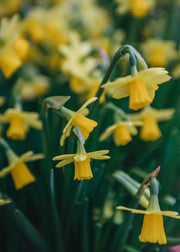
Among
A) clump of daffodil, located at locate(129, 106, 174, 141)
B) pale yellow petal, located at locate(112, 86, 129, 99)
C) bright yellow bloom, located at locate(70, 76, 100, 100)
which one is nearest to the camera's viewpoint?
pale yellow petal, located at locate(112, 86, 129, 99)

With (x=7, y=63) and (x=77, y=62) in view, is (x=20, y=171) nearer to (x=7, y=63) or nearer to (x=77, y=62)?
(x=7, y=63)

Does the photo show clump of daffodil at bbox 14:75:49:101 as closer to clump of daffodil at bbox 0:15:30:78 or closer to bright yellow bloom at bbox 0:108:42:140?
clump of daffodil at bbox 0:15:30:78

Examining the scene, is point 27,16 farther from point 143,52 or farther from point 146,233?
point 146,233

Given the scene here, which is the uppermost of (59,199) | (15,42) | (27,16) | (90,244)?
A: (27,16)

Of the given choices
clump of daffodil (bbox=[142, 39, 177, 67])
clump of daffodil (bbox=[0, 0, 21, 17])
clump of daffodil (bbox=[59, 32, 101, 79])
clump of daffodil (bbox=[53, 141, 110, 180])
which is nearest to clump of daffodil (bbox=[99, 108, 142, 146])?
clump of daffodil (bbox=[53, 141, 110, 180])

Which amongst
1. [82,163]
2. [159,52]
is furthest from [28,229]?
[159,52]

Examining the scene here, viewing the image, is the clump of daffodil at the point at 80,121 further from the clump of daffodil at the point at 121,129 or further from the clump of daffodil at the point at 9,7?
the clump of daffodil at the point at 9,7

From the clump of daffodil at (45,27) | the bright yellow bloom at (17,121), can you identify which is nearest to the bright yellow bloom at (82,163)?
the bright yellow bloom at (17,121)

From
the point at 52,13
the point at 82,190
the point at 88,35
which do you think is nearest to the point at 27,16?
the point at 52,13
